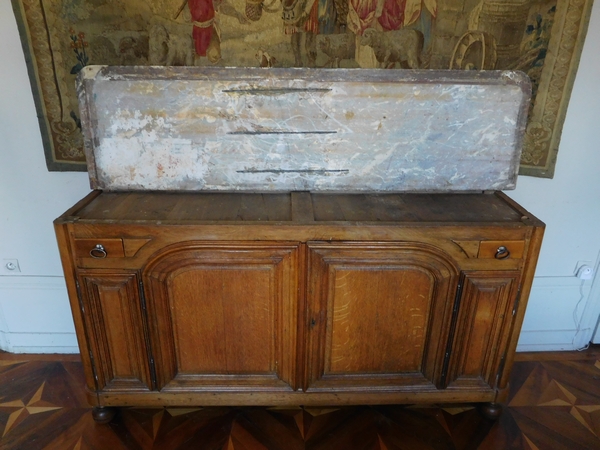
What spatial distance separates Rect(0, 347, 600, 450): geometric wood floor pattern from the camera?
169cm

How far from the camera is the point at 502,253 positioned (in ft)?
4.84

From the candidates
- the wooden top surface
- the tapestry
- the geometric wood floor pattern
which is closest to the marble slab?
the wooden top surface

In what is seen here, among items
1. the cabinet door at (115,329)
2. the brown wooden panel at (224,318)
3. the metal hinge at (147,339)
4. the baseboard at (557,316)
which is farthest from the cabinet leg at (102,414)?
the baseboard at (557,316)

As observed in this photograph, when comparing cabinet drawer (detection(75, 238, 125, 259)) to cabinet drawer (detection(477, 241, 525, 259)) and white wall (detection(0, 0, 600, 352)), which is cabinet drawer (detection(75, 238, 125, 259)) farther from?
cabinet drawer (detection(477, 241, 525, 259))

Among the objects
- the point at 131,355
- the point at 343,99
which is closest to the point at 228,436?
the point at 131,355

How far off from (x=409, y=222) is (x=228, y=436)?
1.06m

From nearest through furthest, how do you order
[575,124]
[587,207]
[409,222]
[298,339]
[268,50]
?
1. [409,222]
2. [298,339]
3. [268,50]
4. [575,124]
5. [587,207]

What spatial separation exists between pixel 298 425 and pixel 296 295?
2.00ft

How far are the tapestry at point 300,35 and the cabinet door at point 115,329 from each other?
29.9 inches

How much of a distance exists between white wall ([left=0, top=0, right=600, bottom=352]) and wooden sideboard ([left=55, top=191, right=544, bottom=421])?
488 millimetres

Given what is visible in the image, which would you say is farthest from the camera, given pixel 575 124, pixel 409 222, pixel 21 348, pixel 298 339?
pixel 21 348

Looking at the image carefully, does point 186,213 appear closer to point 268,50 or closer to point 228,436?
point 268,50

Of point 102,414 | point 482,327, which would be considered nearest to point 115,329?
point 102,414

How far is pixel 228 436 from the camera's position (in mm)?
1716
